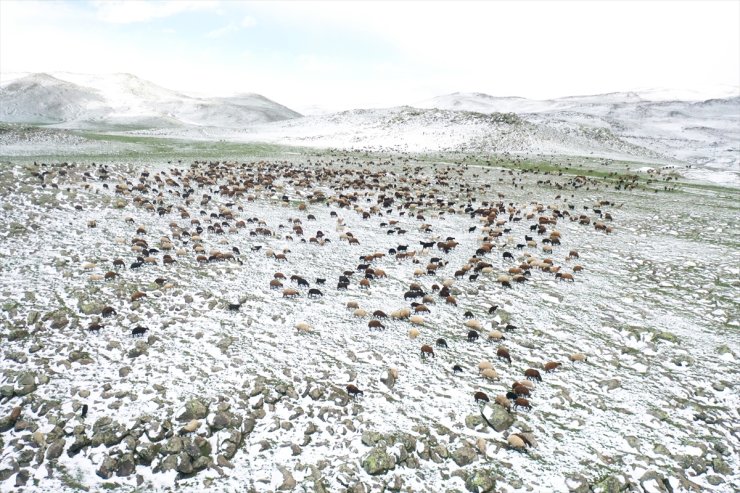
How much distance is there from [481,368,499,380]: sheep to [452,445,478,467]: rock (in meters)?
1.73

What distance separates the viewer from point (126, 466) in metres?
5.20

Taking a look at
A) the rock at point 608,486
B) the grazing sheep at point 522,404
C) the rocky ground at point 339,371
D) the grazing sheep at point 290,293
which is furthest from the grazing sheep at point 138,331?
the rock at point 608,486

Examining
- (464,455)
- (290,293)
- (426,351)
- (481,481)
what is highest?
(290,293)

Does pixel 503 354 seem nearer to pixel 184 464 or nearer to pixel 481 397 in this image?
pixel 481 397

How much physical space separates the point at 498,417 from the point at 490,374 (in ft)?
3.43

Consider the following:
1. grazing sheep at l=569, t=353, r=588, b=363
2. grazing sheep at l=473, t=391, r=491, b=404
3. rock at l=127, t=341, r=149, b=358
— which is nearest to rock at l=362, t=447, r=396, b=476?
grazing sheep at l=473, t=391, r=491, b=404

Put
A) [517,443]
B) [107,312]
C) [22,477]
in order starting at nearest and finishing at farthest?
[22,477] → [517,443] → [107,312]

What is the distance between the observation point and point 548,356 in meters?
8.00

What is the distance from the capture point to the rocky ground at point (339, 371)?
212 inches

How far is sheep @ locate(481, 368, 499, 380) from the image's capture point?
722 cm

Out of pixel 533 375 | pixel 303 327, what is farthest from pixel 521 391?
pixel 303 327

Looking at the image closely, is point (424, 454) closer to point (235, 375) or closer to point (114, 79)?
point (235, 375)

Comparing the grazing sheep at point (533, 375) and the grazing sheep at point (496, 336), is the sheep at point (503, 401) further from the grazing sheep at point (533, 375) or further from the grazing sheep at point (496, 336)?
the grazing sheep at point (496, 336)

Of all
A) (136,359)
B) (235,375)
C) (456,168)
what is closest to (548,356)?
(235,375)
